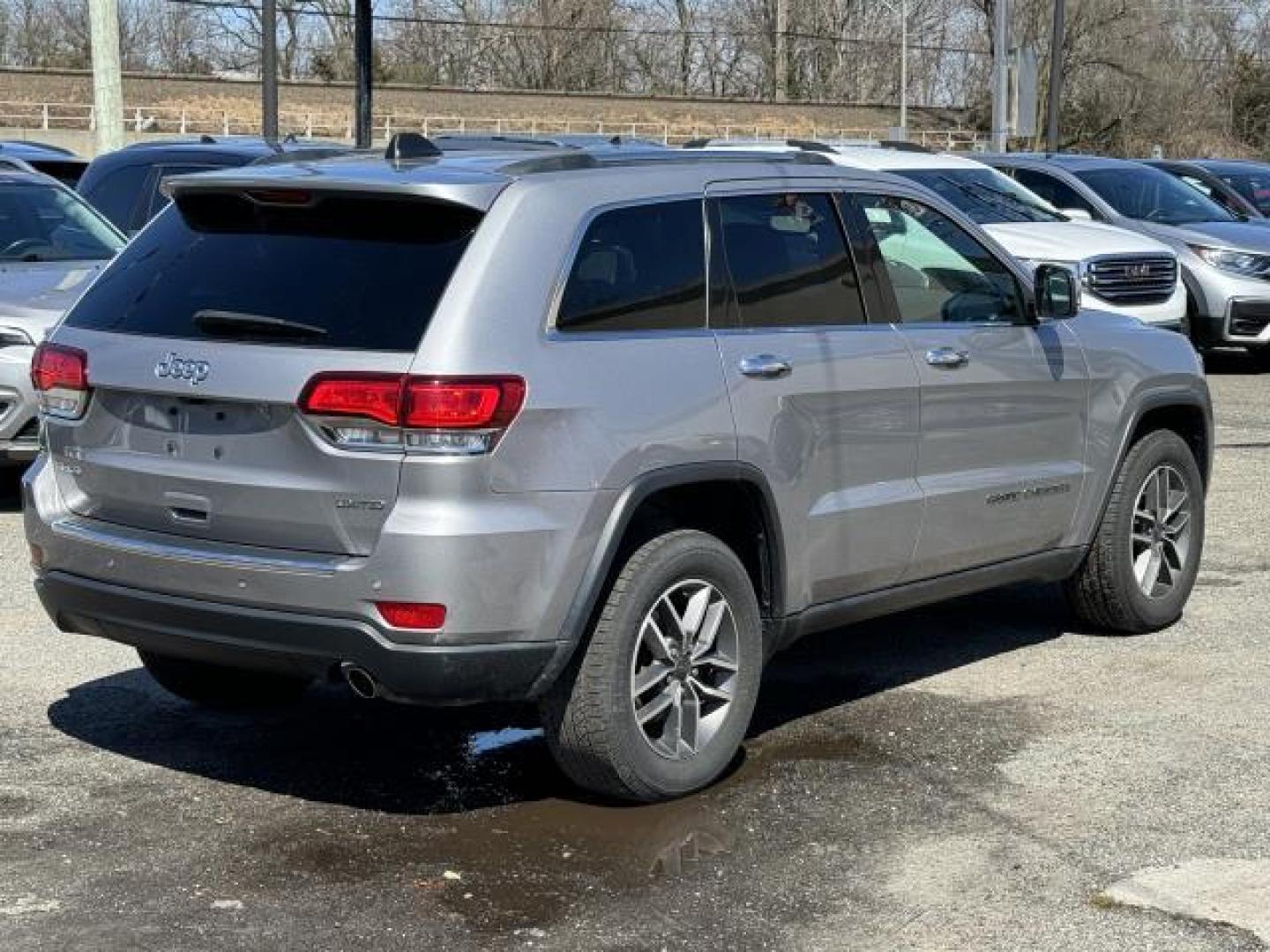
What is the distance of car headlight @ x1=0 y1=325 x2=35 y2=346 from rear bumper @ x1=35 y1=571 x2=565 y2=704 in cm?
501

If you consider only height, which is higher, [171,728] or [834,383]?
[834,383]

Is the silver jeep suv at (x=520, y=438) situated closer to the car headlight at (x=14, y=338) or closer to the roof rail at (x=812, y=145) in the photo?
the car headlight at (x=14, y=338)

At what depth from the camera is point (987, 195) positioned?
1617 cm

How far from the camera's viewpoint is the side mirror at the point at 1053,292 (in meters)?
7.04

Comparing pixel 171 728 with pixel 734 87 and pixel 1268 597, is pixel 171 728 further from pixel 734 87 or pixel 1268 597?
pixel 734 87

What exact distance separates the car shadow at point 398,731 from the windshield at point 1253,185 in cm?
1648

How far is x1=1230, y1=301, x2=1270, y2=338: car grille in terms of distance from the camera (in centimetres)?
1720

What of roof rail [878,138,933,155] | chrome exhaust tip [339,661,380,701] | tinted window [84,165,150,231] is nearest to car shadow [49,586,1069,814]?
chrome exhaust tip [339,661,380,701]

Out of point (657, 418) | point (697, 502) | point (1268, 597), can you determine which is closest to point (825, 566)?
point (697, 502)

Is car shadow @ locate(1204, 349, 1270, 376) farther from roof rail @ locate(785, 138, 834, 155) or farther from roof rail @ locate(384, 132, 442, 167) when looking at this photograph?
roof rail @ locate(384, 132, 442, 167)

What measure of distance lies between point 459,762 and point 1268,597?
3990 mm

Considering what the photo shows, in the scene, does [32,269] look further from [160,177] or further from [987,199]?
[987,199]

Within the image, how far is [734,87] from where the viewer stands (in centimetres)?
8556

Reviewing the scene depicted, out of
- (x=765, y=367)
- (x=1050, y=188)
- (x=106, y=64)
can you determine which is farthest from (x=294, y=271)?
(x=106, y=64)
